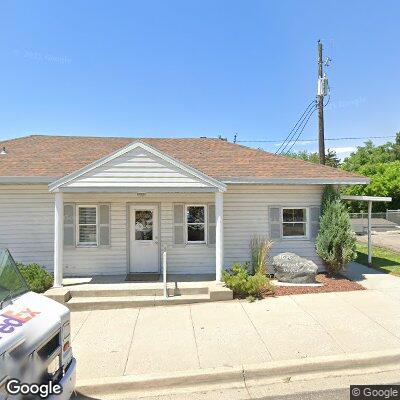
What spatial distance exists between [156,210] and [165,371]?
20.7 feet

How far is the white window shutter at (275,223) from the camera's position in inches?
426

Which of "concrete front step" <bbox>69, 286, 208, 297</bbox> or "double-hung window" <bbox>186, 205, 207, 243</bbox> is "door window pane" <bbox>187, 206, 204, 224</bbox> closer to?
"double-hung window" <bbox>186, 205, 207, 243</bbox>

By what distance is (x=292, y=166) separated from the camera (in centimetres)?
1133

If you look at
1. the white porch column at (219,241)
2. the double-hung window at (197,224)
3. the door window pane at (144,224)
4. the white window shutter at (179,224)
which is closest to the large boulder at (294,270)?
the white porch column at (219,241)

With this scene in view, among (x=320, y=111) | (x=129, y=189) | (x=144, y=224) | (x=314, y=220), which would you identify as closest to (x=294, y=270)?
A: (x=314, y=220)

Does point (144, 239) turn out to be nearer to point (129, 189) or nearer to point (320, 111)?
point (129, 189)

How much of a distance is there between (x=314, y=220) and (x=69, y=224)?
756cm

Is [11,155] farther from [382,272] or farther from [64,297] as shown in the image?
[382,272]

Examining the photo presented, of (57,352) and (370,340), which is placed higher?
(57,352)

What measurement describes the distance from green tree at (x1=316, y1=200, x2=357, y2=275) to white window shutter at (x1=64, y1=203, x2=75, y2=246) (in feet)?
24.4

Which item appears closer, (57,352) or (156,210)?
(57,352)

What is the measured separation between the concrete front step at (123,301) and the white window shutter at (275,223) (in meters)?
3.40

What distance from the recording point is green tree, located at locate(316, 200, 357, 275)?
10188 millimetres

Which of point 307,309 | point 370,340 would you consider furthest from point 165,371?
point 307,309
